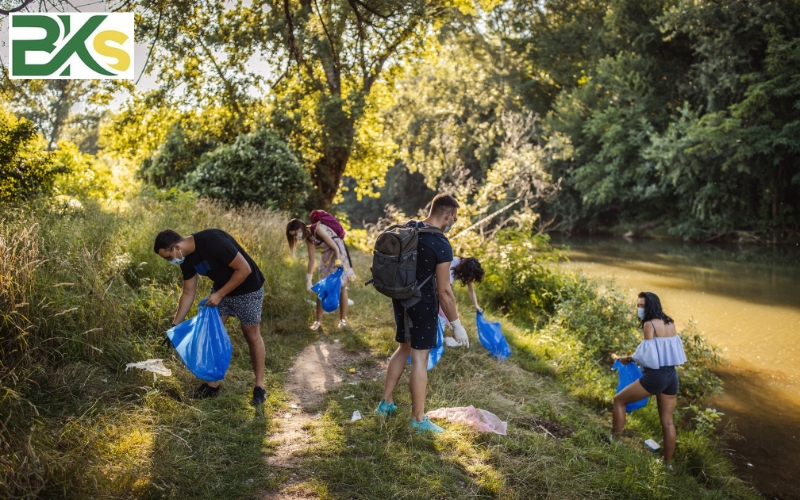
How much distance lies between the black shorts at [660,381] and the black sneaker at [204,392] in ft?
13.1

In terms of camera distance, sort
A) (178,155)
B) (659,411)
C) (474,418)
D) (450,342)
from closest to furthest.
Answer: (474,418), (659,411), (450,342), (178,155)

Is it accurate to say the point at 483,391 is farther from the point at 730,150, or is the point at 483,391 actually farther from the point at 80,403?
the point at 730,150

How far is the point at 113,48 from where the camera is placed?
299 inches

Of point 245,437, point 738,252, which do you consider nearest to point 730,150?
point 738,252

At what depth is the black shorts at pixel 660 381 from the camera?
545 cm

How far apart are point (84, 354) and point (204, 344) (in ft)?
3.54

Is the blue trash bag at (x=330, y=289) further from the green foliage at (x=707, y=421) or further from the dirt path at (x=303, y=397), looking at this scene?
the green foliage at (x=707, y=421)

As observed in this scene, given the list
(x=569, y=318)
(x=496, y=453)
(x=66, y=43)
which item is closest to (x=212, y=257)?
(x=496, y=453)

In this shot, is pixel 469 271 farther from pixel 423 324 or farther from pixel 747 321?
pixel 747 321

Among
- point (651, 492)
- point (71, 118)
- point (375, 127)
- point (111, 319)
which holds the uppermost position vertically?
point (375, 127)

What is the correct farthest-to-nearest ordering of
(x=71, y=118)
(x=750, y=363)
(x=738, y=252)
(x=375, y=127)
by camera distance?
(x=738, y=252) < (x=375, y=127) < (x=71, y=118) < (x=750, y=363)

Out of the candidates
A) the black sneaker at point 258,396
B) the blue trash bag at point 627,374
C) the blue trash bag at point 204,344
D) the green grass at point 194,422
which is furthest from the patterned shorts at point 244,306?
the blue trash bag at point 627,374

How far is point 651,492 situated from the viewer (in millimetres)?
4207

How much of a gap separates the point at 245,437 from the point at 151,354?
1564 mm
